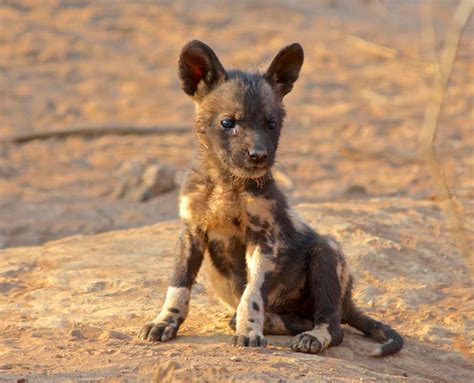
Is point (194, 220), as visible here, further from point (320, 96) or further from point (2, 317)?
point (320, 96)

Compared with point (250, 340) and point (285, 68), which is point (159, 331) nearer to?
point (250, 340)

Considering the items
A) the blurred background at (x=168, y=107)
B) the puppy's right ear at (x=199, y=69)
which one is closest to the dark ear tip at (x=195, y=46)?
the puppy's right ear at (x=199, y=69)

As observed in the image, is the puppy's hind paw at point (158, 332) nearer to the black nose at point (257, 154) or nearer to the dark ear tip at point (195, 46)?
the black nose at point (257, 154)

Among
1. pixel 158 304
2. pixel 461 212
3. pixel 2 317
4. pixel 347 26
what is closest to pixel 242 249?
pixel 158 304

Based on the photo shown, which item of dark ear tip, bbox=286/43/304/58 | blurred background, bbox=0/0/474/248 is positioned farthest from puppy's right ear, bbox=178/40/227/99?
blurred background, bbox=0/0/474/248

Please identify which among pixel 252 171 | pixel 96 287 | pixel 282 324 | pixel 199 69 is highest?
pixel 199 69

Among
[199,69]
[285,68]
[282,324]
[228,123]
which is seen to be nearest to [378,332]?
[282,324]
